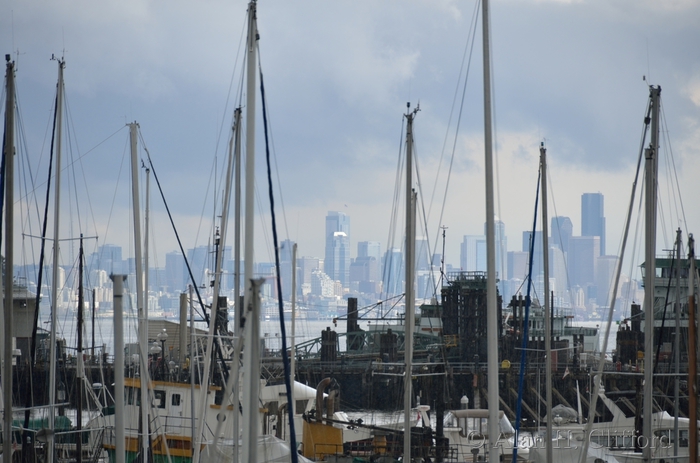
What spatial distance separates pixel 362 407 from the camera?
53531 millimetres

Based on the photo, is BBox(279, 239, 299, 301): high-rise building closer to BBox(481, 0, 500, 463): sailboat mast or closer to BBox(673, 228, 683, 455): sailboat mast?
BBox(481, 0, 500, 463): sailboat mast

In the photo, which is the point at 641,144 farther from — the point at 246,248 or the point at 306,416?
the point at 306,416

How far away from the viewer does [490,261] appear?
15.6m

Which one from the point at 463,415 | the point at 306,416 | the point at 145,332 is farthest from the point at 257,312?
the point at 463,415

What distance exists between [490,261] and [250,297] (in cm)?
532

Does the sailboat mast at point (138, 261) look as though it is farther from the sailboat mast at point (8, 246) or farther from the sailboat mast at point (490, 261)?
the sailboat mast at point (490, 261)

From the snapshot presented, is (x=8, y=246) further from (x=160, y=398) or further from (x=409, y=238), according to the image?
(x=160, y=398)

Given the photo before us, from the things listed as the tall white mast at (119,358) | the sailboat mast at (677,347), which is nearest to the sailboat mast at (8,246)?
the tall white mast at (119,358)

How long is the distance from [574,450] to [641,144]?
27.3 feet

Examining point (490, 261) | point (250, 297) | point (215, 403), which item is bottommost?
point (215, 403)

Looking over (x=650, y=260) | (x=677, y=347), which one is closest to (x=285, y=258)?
(x=677, y=347)

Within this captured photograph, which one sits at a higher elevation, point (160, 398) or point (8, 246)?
point (8, 246)

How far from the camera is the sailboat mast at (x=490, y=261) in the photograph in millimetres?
15109

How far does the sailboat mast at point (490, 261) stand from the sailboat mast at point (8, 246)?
8698 mm
